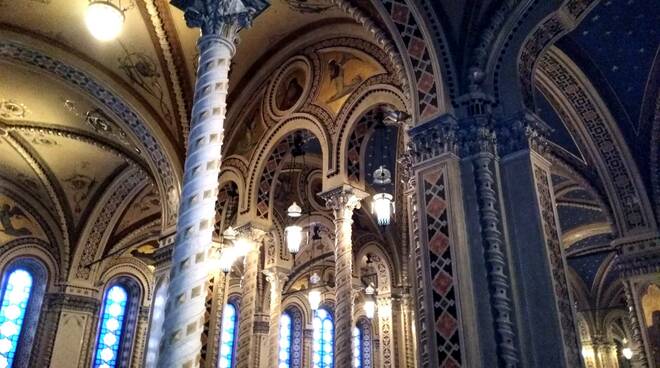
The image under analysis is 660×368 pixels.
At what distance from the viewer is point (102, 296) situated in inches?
685

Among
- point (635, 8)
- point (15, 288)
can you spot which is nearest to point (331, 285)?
point (15, 288)

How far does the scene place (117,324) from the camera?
17.7 meters

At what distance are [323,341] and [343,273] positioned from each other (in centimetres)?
1419

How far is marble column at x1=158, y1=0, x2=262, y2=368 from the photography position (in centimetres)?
455

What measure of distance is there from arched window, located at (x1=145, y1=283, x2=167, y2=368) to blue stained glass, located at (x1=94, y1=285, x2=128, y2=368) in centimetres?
780

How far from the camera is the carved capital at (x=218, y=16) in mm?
5945

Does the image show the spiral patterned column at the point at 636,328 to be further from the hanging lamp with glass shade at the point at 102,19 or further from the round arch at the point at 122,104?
the hanging lamp with glass shade at the point at 102,19

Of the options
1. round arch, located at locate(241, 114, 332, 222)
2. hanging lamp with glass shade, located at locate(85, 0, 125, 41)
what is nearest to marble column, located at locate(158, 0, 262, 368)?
hanging lamp with glass shade, located at locate(85, 0, 125, 41)

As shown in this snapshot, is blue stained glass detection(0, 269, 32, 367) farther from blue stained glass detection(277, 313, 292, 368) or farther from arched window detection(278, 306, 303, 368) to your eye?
arched window detection(278, 306, 303, 368)

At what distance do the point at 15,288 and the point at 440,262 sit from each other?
14450 millimetres

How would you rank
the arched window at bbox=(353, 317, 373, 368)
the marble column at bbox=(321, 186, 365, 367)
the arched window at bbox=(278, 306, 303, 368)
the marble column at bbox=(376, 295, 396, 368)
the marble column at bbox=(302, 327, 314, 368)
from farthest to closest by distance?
the arched window at bbox=(353, 317, 373, 368)
the marble column at bbox=(302, 327, 314, 368)
the arched window at bbox=(278, 306, 303, 368)
the marble column at bbox=(376, 295, 396, 368)
the marble column at bbox=(321, 186, 365, 367)

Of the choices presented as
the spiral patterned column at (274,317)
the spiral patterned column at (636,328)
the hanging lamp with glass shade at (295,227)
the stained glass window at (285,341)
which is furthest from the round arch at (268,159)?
the stained glass window at (285,341)

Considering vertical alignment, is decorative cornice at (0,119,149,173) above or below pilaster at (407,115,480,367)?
above

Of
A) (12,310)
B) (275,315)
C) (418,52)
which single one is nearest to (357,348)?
(12,310)
